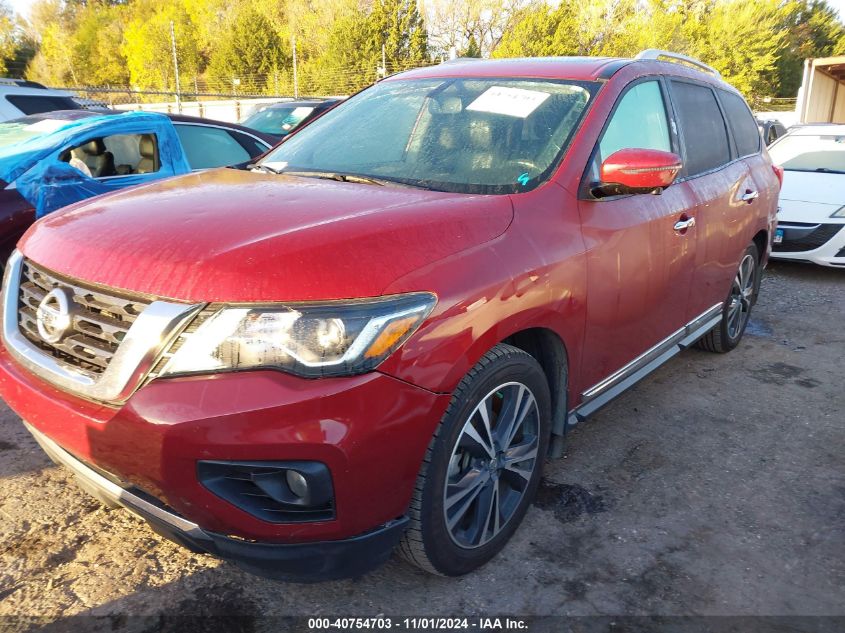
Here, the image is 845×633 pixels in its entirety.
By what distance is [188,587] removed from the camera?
2299mm

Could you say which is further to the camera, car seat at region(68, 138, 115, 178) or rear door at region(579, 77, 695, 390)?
car seat at region(68, 138, 115, 178)

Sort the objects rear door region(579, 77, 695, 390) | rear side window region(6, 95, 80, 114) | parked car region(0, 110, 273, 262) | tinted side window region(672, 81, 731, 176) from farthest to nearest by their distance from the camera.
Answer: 1. rear side window region(6, 95, 80, 114)
2. parked car region(0, 110, 273, 262)
3. tinted side window region(672, 81, 731, 176)
4. rear door region(579, 77, 695, 390)

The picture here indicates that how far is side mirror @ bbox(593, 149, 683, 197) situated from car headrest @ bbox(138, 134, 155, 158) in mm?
3974

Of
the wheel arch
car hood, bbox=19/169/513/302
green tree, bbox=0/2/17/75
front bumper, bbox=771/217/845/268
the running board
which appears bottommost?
front bumper, bbox=771/217/845/268

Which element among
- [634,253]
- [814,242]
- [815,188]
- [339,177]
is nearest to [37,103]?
[339,177]

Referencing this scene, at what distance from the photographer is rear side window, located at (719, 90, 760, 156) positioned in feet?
14.3

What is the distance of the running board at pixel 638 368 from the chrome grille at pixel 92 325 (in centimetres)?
174

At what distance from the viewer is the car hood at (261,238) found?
1821 millimetres

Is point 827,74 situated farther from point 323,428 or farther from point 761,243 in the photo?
point 323,428

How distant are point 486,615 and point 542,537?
520mm

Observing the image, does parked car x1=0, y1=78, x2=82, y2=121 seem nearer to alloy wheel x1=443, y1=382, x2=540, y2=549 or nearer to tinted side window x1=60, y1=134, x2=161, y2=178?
tinted side window x1=60, y1=134, x2=161, y2=178

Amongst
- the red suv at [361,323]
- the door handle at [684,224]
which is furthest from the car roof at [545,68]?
the door handle at [684,224]

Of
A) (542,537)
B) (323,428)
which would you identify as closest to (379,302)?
(323,428)

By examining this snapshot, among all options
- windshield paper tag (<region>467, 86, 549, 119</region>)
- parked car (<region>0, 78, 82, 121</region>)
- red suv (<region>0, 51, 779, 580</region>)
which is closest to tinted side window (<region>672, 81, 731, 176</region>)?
red suv (<region>0, 51, 779, 580</region>)
